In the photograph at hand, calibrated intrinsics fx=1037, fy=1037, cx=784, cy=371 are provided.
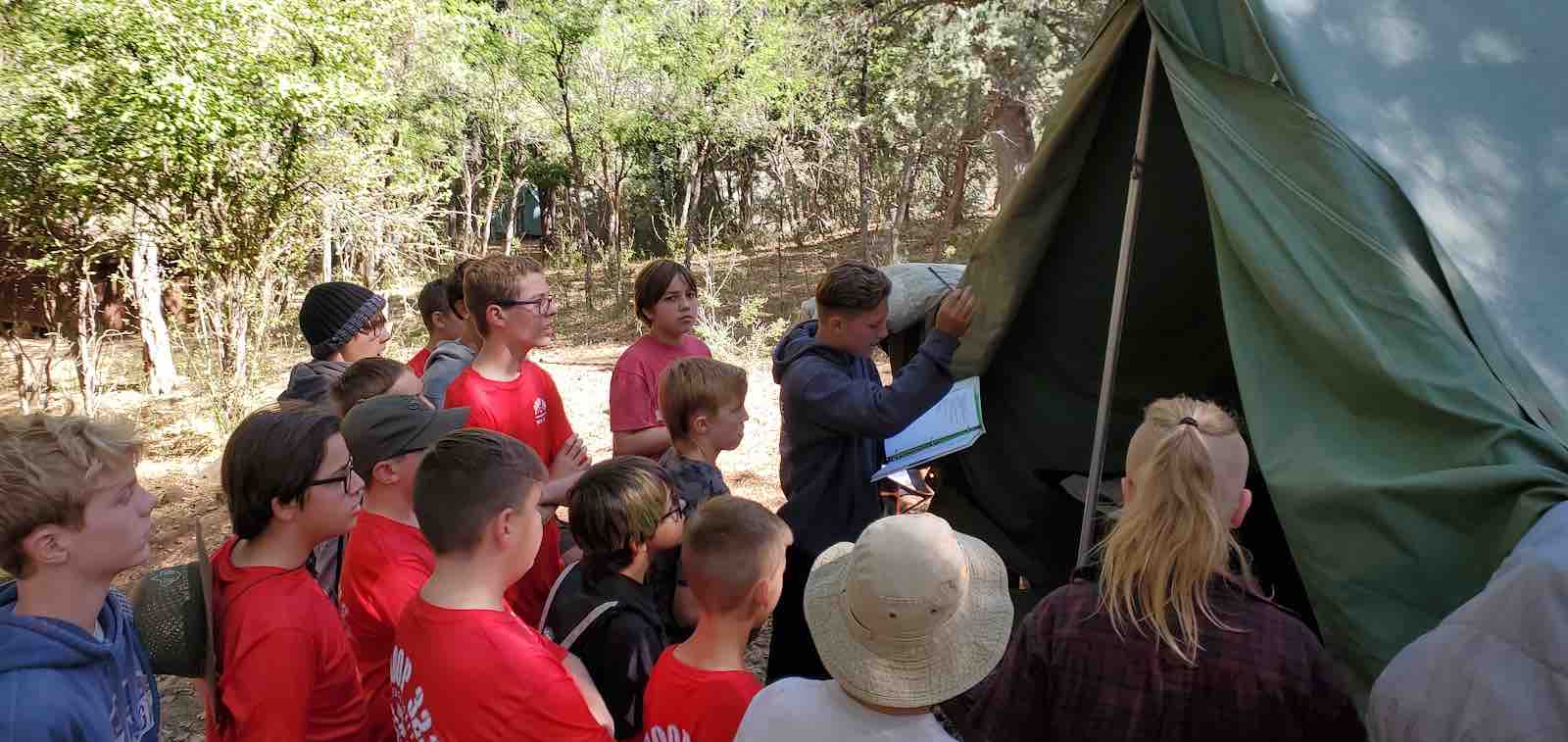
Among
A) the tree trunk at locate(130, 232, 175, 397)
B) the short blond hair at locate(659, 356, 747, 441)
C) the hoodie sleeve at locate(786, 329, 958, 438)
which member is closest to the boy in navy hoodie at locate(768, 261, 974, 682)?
the hoodie sleeve at locate(786, 329, 958, 438)

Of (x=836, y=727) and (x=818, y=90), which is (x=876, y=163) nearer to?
(x=818, y=90)

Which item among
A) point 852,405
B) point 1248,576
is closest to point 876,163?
point 852,405

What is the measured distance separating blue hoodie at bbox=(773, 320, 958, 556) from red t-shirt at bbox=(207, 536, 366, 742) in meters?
1.46

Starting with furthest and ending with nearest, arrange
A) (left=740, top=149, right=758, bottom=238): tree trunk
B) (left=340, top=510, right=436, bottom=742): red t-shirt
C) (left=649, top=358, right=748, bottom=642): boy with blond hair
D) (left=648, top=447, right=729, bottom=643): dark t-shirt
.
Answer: (left=740, top=149, right=758, bottom=238): tree trunk → (left=649, top=358, right=748, bottom=642): boy with blond hair → (left=648, top=447, right=729, bottom=643): dark t-shirt → (left=340, top=510, right=436, bottom=742): red t-shirt

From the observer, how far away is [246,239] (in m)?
7.89

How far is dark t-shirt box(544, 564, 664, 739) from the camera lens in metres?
2.31

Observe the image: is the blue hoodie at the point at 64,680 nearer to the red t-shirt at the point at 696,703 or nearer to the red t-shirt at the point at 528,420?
the red t-shirt at the point at 696,703

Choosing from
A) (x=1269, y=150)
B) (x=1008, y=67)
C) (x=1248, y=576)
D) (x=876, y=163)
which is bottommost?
(x=1248, y=576)

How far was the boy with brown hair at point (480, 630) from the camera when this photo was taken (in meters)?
1.95

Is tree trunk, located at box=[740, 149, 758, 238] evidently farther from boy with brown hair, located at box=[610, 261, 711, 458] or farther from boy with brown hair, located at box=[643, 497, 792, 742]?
boy with brown hair, located at box=[643, 497, 792, 742]

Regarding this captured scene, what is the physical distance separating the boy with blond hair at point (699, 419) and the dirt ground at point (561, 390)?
167cm

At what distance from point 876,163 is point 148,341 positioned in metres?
10.9

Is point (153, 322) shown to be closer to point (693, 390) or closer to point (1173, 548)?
point (693, 390)

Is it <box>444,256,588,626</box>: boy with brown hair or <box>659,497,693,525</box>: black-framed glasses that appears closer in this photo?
<box>659,497,693,525</box>: black-framed glasses
